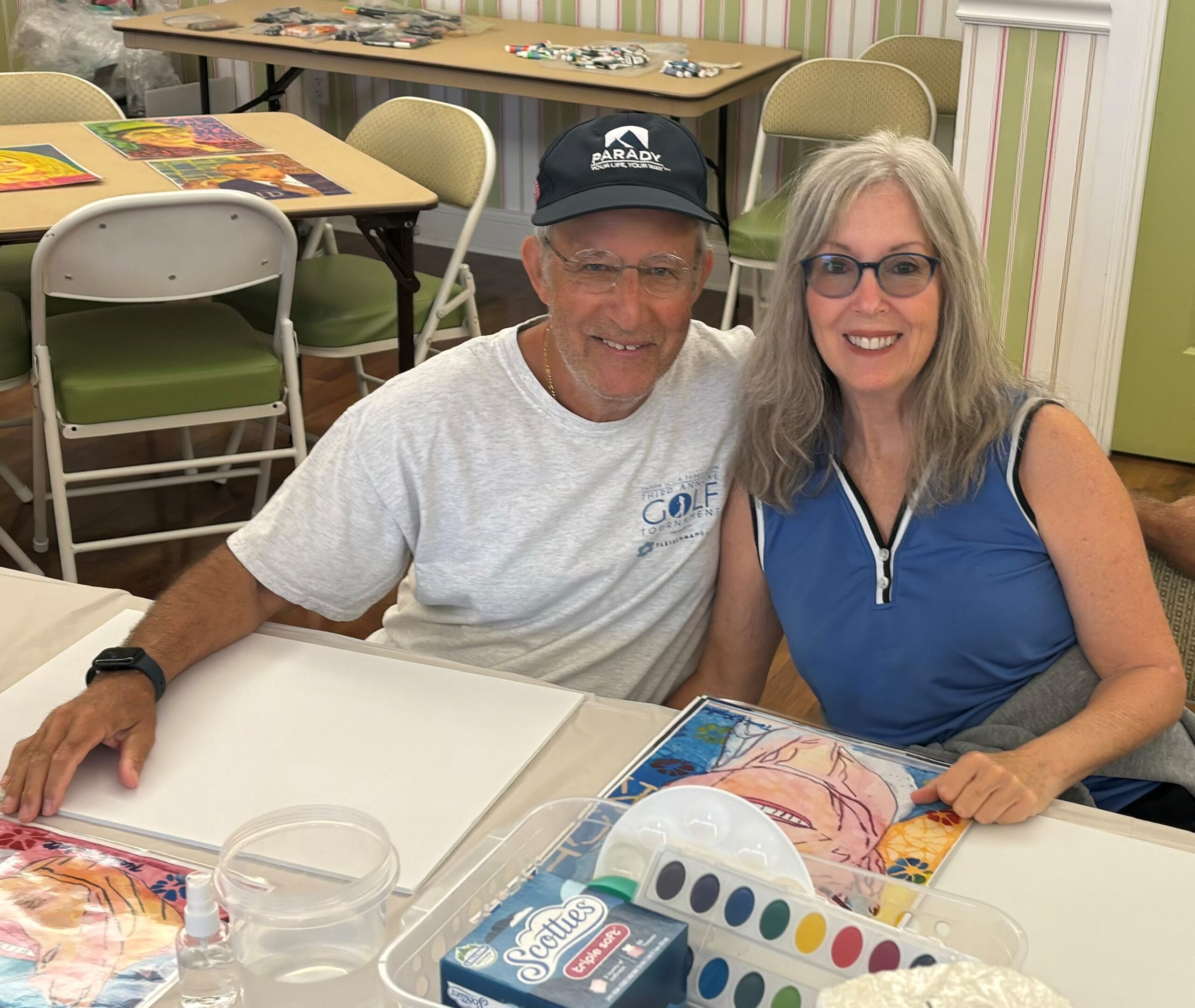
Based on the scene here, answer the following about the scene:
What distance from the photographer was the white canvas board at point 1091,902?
0.98 metres

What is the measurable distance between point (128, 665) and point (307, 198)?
197 cm

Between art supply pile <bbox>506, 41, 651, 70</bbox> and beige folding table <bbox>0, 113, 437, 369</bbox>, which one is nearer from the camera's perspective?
beige folding table <bbox>0, 113, 437, 369</bbox>

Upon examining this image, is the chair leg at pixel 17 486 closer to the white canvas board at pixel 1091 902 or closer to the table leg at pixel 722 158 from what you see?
the table leg at pixel 722 158

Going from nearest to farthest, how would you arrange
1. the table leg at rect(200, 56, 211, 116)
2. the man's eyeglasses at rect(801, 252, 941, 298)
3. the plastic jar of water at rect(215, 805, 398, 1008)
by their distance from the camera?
the plastic jar of water at rect(215, 805, 398, 1008) < the man's eyeglasses at rect(801, 252, 941, 298) < the table leg at rect(200, 56, 211, 116)

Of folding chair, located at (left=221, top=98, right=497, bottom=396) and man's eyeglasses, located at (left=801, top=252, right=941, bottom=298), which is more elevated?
man's eyeglasses, located at (left=801, top=252, right=941, bottom=298)

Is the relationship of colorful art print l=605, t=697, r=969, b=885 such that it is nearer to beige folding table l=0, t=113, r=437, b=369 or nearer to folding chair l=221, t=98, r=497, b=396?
beige folding table l=0, t=113, r=437, b=369

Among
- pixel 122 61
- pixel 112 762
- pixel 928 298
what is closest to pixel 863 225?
pixel 928 298

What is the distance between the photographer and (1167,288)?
3641 mm

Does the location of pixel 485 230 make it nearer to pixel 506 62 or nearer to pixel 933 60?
pixel 506 62

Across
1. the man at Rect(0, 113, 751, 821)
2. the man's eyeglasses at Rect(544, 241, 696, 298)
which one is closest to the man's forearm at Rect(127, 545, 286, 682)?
the man at Rect(0, 113, 751, 821)

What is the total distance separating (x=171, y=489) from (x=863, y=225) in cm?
262

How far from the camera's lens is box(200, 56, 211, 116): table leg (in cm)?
547

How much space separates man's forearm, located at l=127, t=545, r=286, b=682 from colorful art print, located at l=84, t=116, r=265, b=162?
87.5 inches

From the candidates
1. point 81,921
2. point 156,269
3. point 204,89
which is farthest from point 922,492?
point 204,89
